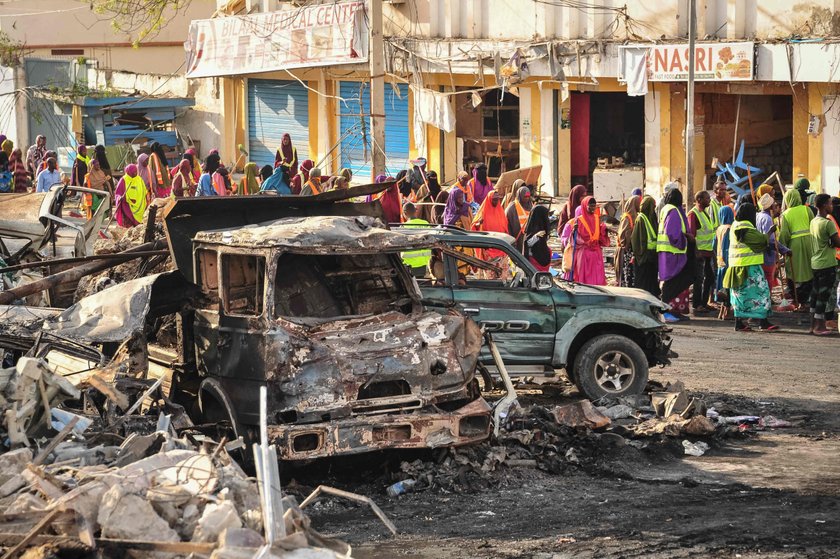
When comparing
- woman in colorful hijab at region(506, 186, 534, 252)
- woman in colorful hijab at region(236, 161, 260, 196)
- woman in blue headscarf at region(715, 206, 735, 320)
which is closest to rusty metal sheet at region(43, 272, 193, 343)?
woman in colorful hijab at region(506, 186, 534, 252)

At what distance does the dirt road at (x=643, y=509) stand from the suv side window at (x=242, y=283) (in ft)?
4.87

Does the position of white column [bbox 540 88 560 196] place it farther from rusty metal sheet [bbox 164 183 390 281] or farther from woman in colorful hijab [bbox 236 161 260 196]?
rusty metal sheet [bbox 164 183 390 281]

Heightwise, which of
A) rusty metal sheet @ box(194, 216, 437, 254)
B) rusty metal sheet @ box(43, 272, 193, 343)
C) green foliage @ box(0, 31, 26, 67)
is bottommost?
rusty metal sheet @ box(43, 272, 193, 343)

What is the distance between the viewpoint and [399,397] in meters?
9.61

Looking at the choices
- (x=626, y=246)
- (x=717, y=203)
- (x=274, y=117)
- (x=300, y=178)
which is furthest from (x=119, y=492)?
(x=274, y=117)

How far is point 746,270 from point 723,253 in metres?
0.83

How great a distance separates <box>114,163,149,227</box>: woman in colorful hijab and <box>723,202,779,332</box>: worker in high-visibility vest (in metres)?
9.28

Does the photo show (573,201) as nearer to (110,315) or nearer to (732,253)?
(732,253)

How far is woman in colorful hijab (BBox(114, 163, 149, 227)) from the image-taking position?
20.8 meters

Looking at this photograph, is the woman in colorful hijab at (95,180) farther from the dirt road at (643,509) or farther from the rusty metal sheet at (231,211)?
the dirt road at (643,509)

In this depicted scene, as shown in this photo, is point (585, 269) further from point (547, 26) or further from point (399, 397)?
point (547, 26)

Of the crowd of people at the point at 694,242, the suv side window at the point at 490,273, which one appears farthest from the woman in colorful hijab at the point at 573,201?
the suv side window at the point at 490,273

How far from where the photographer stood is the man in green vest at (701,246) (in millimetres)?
17797

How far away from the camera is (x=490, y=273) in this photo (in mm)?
13398
